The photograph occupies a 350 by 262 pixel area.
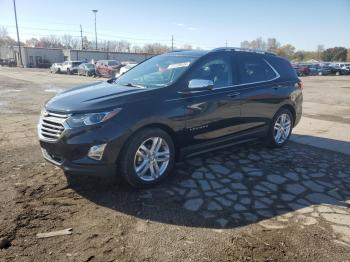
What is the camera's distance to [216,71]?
5.39 m

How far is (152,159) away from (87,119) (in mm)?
1030

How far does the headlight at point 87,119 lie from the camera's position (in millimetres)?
4016

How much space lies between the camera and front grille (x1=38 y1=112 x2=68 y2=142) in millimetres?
4105

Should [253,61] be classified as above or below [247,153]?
above

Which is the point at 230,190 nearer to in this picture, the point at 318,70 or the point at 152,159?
the point at 152,159

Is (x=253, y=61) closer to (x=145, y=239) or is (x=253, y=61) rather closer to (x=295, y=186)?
(x=295, y=186)

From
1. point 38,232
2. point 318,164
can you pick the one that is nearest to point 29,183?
point 38,232

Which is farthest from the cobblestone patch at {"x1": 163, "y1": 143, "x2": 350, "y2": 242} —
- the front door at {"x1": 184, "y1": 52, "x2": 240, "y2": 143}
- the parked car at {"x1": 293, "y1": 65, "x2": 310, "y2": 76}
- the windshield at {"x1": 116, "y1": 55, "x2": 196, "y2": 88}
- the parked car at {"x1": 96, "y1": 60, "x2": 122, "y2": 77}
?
the parked car at {"x1": 293, "y1": 65, "x2": 310, "y2": 76}

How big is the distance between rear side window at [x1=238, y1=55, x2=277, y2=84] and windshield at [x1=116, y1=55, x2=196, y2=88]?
1017mm

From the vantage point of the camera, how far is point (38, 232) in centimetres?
340

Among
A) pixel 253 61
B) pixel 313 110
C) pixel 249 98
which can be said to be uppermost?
pixel 253 61

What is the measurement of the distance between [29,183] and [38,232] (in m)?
1.41

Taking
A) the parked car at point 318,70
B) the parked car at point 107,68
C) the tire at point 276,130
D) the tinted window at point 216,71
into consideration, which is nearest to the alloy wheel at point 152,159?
the tinted window at point 216,71

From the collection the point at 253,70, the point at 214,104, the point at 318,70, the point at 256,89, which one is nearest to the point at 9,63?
the point at 318,70
